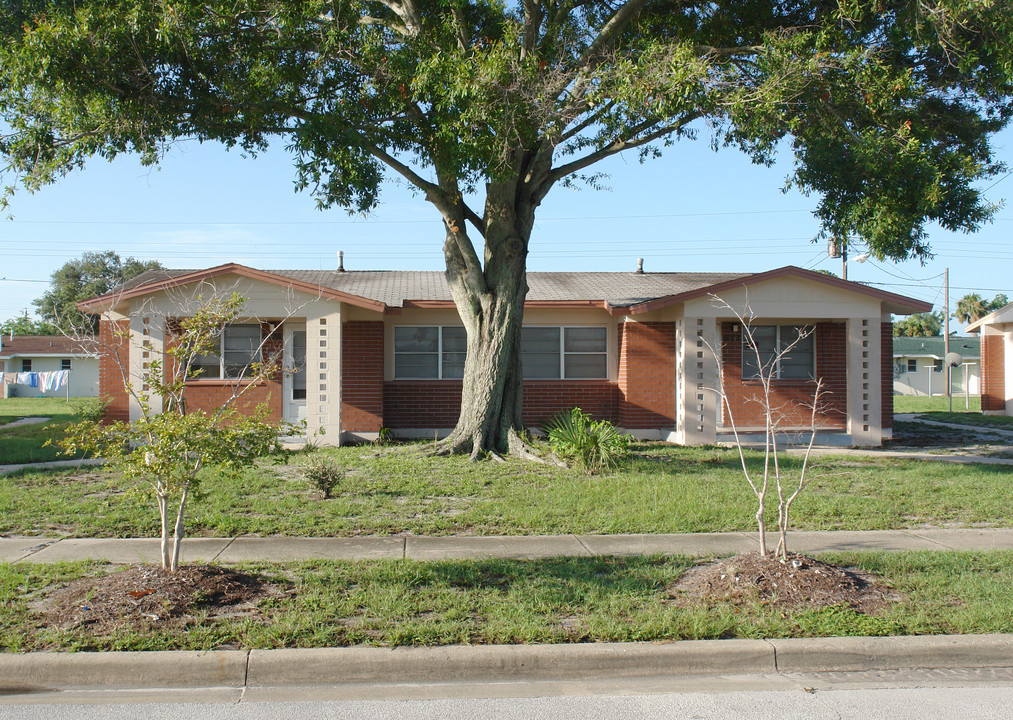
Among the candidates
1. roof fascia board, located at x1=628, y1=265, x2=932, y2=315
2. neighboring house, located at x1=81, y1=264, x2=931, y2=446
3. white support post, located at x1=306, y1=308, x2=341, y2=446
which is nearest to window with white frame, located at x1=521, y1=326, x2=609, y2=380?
neighboring house, located at x1=81, y1=264, x2=931, y2=446

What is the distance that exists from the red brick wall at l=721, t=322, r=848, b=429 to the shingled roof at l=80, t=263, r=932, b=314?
4.51 ft

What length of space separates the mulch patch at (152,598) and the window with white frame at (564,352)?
12.3 metres

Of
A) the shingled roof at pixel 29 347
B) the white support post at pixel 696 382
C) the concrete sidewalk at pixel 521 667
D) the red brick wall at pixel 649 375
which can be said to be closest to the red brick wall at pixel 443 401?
the red brick wall at pixel 649 375

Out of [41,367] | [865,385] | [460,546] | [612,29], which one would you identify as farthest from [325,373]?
[41,367]

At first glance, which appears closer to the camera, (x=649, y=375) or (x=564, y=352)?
(x=649, y=375)

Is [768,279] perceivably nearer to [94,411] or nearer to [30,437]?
[94,411]

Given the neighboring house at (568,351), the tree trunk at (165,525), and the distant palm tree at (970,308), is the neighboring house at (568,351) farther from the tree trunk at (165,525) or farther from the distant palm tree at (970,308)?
the distant palm tree at (970,308)

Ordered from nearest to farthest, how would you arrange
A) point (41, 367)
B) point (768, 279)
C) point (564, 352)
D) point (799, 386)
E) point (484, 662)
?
point (484, 662) < point (768, 279) < point (799, 386) < point (564, 352) < point (41, 367)

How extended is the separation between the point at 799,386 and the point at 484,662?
1466cm

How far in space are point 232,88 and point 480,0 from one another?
439cm

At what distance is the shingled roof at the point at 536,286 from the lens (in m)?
15.2

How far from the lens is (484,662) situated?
4879mm

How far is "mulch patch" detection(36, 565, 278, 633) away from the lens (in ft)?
17.4

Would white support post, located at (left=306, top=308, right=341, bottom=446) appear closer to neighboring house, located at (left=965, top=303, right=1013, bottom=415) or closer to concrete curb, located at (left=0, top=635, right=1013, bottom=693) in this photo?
concrete curb, located at (left=0, top=635, right=1013, bottom=693)
